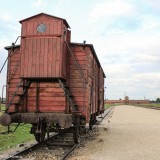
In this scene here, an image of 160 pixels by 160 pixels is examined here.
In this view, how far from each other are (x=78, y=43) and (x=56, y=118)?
10.0 ft

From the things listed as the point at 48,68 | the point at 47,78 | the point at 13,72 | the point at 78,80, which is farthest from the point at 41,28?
the point at 78,80

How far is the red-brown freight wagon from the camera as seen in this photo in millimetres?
11664

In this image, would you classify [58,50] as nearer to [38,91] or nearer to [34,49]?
[34,49]

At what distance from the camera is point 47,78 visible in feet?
38.7

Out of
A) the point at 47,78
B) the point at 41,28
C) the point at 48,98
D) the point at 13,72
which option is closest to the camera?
the point at 47,78

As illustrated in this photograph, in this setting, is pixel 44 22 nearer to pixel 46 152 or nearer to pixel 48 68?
pixel 48 68

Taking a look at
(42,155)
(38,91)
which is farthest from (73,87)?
(42,155)

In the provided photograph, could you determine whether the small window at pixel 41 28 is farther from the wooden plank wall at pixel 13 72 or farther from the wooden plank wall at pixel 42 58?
the wooden plank wall at pixel 13 72

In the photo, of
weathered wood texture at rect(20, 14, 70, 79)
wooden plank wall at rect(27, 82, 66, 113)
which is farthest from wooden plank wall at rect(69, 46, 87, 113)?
weathered wood texture at rect(20, 14, 70, 79)

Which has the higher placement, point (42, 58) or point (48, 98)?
point (42, 58)

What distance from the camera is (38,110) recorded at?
1245 cm

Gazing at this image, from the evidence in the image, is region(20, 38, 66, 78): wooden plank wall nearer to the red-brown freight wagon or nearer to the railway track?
the red-brown freight wagon

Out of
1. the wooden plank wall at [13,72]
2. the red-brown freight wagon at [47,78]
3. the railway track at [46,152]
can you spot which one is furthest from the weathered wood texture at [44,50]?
the railway track at [46,152]

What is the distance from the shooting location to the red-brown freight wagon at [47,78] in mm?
11664
